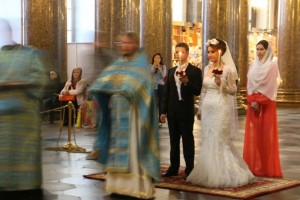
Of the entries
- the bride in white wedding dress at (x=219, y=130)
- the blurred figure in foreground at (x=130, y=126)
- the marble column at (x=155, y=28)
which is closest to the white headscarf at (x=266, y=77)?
the bride in white wedding dress at (x=219, y=130)

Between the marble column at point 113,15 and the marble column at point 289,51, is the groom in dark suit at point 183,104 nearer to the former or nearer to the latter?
the marble column at point 113,15

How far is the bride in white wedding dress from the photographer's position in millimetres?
7883

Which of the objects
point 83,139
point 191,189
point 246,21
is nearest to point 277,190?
point 191,189

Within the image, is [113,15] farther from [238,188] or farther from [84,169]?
[238,188]

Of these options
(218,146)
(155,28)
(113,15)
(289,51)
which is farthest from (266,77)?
(289,51)

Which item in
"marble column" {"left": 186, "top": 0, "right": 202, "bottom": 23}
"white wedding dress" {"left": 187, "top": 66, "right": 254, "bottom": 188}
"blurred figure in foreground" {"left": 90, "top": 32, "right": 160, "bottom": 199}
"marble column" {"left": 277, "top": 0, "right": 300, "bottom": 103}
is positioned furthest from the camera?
A: "marble column" {"left": 186, "top": 0, "right": 202, "bottom": 23}

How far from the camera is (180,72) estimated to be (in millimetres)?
8148

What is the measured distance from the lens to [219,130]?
7973 mm

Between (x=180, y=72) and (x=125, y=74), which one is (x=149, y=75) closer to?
(x=125, y=74)

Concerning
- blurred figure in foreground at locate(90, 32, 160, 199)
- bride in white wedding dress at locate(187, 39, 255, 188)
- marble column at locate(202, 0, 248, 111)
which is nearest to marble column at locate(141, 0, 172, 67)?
marble column at locate(202, 0, 248, 111)

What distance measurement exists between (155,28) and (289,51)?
28.2 ft

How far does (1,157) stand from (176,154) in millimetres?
2612

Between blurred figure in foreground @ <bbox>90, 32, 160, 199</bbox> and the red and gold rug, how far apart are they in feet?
3.05

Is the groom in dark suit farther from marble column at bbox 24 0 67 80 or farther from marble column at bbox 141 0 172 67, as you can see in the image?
marble column at bbox 141 0 172 67
